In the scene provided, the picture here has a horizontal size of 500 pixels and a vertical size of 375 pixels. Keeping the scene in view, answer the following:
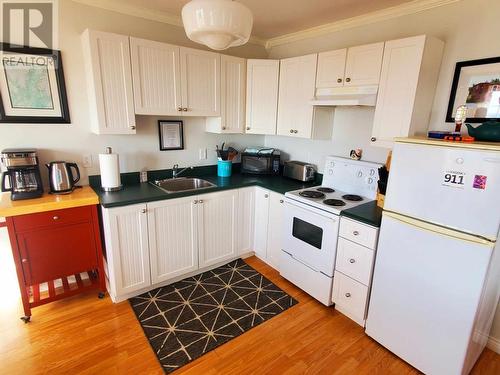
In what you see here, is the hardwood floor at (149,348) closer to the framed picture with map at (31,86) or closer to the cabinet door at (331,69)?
the framed picture with map at (31,86)

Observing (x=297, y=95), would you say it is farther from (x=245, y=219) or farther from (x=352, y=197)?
(x=245, y=219)

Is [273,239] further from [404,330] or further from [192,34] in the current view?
[192,34]

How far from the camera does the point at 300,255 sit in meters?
2.52

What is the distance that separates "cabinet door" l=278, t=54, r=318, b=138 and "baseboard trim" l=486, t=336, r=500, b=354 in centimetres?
213

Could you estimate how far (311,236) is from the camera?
2395 mm

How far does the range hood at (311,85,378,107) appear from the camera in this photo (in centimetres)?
219

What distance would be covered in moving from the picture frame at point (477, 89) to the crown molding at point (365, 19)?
518 millimetres

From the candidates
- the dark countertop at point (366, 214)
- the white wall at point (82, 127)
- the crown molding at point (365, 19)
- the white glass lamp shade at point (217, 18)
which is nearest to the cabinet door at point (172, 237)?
the white wall at point (82, 127)

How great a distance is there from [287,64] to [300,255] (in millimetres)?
1922

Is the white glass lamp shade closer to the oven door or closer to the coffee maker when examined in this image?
the oven door

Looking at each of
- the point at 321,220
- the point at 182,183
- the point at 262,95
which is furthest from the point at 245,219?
the point at 262,95

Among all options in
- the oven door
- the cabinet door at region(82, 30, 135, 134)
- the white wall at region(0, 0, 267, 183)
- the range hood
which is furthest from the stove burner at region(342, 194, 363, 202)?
the cabinet door at region(82, 30, 135, 134)

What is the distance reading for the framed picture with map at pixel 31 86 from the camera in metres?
2.07

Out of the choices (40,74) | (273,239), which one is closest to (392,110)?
(273,239)
